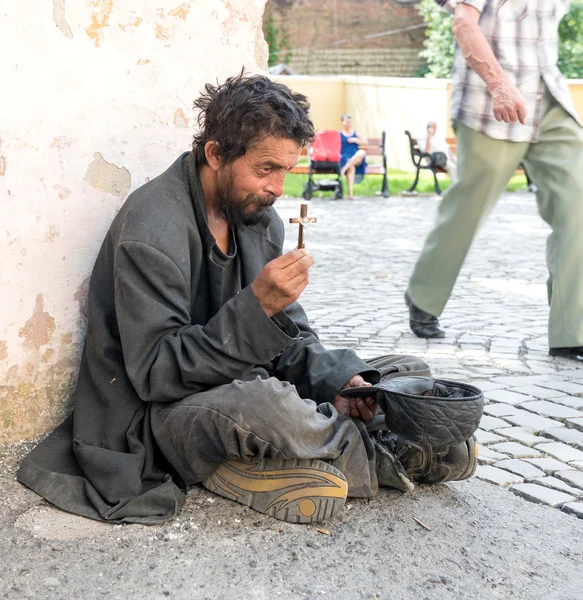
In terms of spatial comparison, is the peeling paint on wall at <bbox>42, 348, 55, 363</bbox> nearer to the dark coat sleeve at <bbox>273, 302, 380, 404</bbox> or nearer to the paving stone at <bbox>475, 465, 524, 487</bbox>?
the dark coat sleeve at <bbox>273, 302, 380, 404</bbox>

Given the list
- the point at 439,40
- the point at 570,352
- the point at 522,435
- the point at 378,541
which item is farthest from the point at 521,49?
the point at 439,40

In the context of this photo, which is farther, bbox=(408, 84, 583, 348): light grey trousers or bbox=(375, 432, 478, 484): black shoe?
bbox=(408, 84, 583, 348): light grey trousers

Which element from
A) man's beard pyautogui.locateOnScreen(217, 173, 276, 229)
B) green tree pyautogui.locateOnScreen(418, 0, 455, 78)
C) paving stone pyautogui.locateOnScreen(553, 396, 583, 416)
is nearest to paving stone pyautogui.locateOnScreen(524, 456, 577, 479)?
paving stone pyautogui.locateOnScreen(553, 396, 583, 416)

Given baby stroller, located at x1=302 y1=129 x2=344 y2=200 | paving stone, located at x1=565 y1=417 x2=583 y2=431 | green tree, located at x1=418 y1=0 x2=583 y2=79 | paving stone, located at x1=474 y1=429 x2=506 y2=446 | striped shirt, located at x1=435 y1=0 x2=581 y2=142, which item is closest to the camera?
paving stone, located at x1=474 y1=429 x2=506 y2=446

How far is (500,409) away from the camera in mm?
4164

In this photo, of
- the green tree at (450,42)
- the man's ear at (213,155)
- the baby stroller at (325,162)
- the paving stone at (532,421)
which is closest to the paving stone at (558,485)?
the paving stone at (532,421)

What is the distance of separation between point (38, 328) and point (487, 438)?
5.92ft

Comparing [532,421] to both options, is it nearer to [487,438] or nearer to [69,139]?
[487,438]

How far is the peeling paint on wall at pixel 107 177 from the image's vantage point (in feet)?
10.6

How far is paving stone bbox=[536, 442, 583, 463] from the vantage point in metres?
3.61

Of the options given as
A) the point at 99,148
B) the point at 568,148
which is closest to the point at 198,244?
the point at 99,148

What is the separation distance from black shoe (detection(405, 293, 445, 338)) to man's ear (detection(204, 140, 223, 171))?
2.64 meters

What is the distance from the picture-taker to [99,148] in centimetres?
323

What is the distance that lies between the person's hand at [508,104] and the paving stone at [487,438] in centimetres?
161
